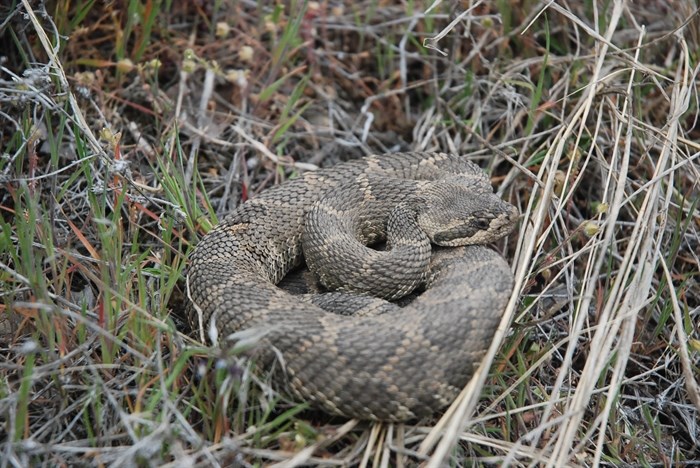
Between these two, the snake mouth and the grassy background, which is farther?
the snake mouth

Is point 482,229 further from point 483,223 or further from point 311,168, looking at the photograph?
point 311,168

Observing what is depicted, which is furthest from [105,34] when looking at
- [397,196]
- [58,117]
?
[397,196]

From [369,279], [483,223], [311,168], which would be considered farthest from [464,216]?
[311,168]

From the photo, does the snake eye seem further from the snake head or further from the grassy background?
the grassy background

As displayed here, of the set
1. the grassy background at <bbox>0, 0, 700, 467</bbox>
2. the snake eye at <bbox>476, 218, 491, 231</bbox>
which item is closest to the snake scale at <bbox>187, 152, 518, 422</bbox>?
the snake eye at <bbox>476, 218, 491, 231</bbox>

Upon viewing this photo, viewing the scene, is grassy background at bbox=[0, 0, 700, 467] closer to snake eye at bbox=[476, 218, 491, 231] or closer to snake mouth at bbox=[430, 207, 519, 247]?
snake mouth at bbox=[430, 207, 519, 247]
